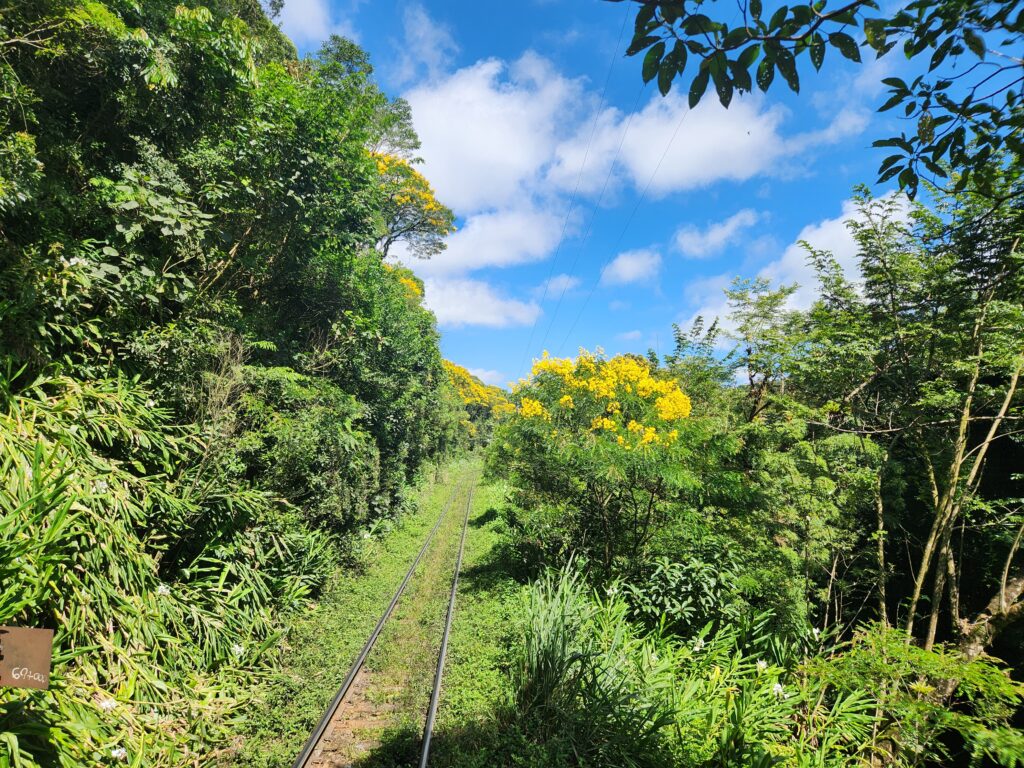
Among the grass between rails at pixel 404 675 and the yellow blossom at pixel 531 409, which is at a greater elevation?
the yellow blossom at pixel 531 409

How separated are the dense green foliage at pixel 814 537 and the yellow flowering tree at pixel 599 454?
0.13 feet

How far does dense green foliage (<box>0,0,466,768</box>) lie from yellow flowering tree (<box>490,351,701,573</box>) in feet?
12.0

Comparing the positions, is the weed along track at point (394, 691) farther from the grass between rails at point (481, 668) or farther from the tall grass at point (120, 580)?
the tall grass at point (120, 580)

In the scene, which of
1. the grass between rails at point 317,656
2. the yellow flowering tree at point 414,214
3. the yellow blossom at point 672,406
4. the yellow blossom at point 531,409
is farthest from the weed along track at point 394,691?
the yellow flowering tree at point 414,214

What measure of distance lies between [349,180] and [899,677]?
33.0 feet

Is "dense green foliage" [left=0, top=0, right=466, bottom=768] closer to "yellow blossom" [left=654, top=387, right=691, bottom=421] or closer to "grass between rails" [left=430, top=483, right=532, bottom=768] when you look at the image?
"grass between rails" [left=430, top=483, right=532, bottom=768]

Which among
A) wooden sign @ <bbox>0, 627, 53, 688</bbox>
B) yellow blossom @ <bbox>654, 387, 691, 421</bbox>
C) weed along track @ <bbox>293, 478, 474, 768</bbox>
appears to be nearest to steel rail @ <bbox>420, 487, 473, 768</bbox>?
weed along track @ <bbox>293, 478, 474, 768</bbox>

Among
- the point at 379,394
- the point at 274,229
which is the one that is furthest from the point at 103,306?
the point at 379,394

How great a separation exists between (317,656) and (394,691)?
1206mm

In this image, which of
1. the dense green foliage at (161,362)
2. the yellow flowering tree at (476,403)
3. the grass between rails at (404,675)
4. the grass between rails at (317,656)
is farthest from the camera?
the yellow flowering tree at (476,403)

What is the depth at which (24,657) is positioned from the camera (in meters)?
2.07

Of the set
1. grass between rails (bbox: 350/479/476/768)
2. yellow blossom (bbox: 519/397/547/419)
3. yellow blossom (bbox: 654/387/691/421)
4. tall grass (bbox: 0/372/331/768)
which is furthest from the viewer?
yellow blossom (bbox: 519/397/547/419)

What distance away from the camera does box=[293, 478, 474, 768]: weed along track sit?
13.5 feet

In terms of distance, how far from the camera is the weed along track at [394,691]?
4.12 m
